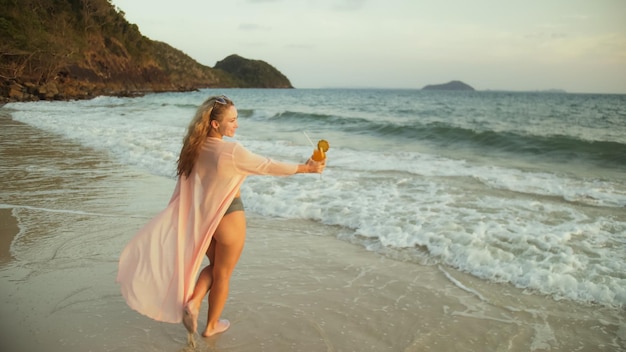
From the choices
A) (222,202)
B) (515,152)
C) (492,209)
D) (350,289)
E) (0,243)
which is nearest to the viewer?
(222,202)

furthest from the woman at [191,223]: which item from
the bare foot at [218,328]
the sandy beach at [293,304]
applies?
the sandy beach at [293,304]

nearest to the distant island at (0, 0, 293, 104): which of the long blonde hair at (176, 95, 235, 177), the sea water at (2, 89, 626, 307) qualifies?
the sea water at (2, 89, 626, 307)

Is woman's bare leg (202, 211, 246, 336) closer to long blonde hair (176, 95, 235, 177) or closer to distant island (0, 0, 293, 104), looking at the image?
long blonde hair (176, 95, 235, 177)

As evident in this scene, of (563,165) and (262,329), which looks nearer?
(262,329)

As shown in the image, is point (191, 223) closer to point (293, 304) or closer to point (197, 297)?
point (197, 297)

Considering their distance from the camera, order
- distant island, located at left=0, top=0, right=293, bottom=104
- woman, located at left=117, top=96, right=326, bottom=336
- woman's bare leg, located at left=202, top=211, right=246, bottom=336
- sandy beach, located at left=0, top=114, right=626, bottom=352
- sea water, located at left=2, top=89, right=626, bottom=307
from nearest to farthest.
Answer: woman, located at left=117, top=96, right=326, bottom=336, woman's bare leg, located at left=202, top=211, right=246, bottom=336, sandy beach, located at left=0, top=114, right=626, bottom=352, sea water, located at left=2, top=89, right=626, bottom=307, distant island, located at left=0, top=0, right=293, bottom=104

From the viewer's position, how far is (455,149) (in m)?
15.6

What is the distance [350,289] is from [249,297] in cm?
87

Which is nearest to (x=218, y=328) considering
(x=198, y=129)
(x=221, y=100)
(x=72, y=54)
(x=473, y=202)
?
(x=198, y=129)

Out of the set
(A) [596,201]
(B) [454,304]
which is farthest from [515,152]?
(B) [454,304]

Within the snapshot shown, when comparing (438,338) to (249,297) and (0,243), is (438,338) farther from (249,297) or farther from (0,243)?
(0,243)

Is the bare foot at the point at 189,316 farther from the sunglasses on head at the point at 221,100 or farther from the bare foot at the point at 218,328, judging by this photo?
the sunglasses on head at the point at 221,100

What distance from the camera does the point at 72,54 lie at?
178 ft

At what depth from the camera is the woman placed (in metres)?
2.94
